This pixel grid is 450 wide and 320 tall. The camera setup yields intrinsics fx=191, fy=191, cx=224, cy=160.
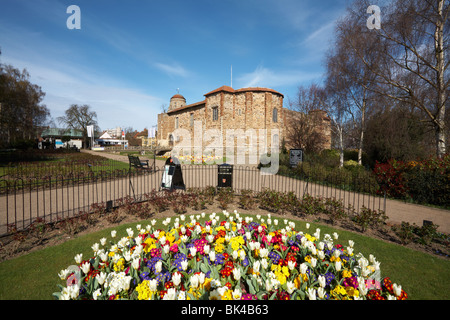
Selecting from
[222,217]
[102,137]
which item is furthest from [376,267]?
[102,137]

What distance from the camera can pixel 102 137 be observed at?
67750 millimetres

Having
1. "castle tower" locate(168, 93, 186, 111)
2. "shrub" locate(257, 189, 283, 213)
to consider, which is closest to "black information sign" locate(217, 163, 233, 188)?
"shrub" locate(257, 189, 283, 213)

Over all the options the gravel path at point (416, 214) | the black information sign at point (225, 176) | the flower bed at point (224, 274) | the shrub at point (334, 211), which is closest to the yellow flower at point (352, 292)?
the flower bed at point (224, 274)

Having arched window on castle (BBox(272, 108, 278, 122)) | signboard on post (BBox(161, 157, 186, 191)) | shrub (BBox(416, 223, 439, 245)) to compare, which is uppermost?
arched window on castle (BBox(272, 108, 278, 122))

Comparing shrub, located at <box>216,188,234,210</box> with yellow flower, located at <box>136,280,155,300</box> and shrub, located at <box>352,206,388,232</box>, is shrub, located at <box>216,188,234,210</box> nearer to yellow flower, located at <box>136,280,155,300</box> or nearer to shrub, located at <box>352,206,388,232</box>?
shrub, located at <box>352,206,388,232</box>

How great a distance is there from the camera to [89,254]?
3627 mm

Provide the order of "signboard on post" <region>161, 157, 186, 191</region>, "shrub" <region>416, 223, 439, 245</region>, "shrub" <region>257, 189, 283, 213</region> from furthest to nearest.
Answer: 1. "signboard on post" <region>161, 157, 186, 191</region>
2. "shrub" <region>257, 189, 283, 213</region>
3. "shrub" <region>416, 223, 439, 245</region>

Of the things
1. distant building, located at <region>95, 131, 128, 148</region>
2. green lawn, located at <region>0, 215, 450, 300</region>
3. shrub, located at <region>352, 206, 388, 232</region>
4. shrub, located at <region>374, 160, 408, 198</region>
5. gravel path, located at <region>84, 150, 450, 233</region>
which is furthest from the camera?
distant building, located at <region>95, 131, 128, 148</region>

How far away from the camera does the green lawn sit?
9.02ft

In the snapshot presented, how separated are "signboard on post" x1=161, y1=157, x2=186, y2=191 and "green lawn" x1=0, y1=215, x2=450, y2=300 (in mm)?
3696

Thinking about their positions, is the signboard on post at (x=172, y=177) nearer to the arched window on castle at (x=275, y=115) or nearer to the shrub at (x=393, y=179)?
the shrub at (x=393, y=179)

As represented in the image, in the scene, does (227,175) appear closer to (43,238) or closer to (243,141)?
(43,238)
